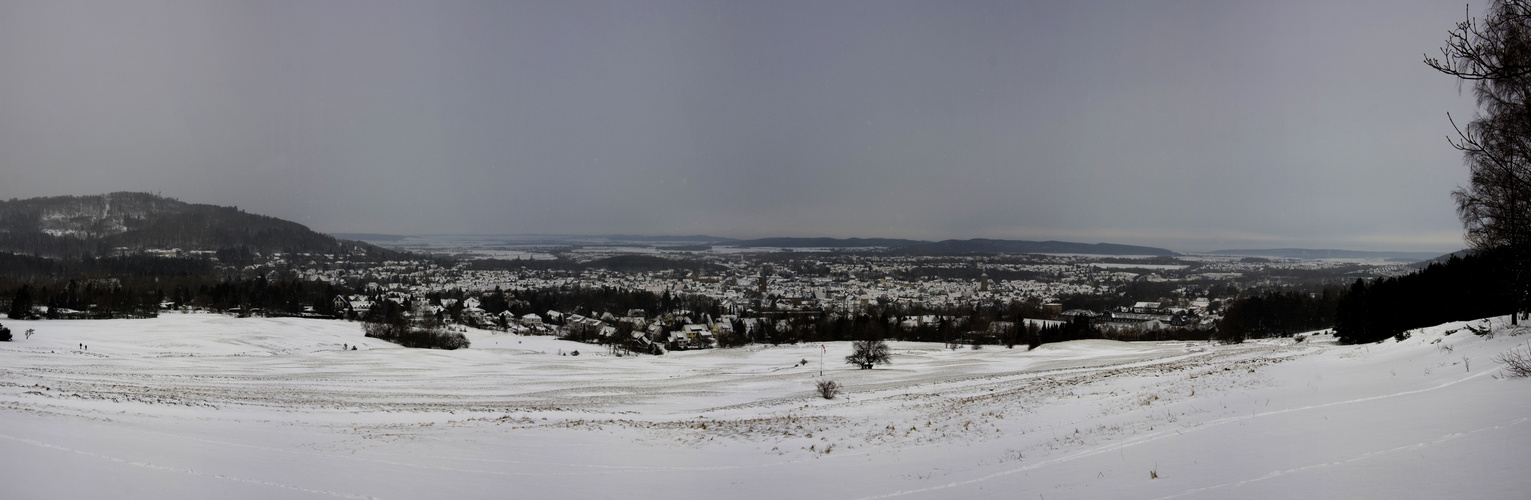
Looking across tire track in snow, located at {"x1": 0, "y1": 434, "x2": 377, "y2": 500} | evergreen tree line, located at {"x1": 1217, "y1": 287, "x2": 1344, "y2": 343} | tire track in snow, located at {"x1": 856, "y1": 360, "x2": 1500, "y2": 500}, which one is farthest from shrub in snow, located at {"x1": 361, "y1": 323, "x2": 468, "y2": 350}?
evergreen tree line, located at {"x1": 1217, "y1": 287, "x2": 1344, "y2": 343}

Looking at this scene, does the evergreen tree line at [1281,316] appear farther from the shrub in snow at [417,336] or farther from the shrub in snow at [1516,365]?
the shrub in snow at [417,336]

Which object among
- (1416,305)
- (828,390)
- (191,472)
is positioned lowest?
(828,390)

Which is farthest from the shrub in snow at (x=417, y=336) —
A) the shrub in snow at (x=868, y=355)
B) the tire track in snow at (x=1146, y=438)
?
the tire track in snow at (x=1146, y=438)

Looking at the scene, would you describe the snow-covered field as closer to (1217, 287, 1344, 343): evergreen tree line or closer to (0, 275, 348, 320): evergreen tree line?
→ (0, 275, 348, 320): evergreen tree line

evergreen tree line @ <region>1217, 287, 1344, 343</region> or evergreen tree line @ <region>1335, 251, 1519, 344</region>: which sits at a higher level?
evergreen tree line @ <region>1335, 251, 1519, 344</region>

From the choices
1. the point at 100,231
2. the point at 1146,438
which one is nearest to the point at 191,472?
the point at 1146,438

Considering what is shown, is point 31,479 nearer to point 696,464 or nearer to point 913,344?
point 696,464

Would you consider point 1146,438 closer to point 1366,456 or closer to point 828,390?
point 1366,456

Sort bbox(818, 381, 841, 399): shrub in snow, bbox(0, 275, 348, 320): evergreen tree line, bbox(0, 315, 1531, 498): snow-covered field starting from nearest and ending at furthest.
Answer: bbox(0, 315, 1531, 498): snow-covered field, bbox(818, 381, 841, 399): shrub in snow, bbox(0, 275, 348, 320): evergreen tree line
